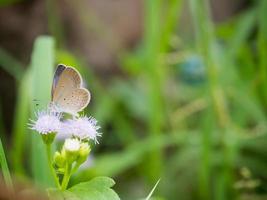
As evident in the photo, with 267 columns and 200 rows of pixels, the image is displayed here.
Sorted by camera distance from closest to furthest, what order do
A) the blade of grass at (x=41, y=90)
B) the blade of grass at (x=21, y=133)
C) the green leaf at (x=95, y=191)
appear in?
the green leaf at (x=95, y=191) < the blade of grass at (x=41, y=90) < the blade of grass at (x=21, y=133)

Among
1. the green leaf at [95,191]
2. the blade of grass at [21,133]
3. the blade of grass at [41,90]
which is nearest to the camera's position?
the green leaf at [95,191]

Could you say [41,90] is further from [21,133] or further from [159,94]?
[159,94]

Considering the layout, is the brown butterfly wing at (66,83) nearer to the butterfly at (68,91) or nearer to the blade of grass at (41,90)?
the butterfly at (68,91)

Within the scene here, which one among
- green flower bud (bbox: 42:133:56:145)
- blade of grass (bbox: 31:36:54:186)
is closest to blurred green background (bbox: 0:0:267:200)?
blade of grass (bbox: 31:36:54:186)

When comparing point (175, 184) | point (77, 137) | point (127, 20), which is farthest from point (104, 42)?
point (77, 137)

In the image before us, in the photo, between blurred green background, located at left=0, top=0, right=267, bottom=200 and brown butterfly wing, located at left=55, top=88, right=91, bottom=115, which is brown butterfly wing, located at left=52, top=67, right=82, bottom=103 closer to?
brown butterfly wing, located at left=55, top=88, right=91, bottom=115

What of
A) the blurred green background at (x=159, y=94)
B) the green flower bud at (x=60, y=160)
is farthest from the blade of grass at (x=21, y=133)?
the green flower bud at (x=60, y=160)

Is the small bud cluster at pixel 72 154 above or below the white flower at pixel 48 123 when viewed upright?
below
